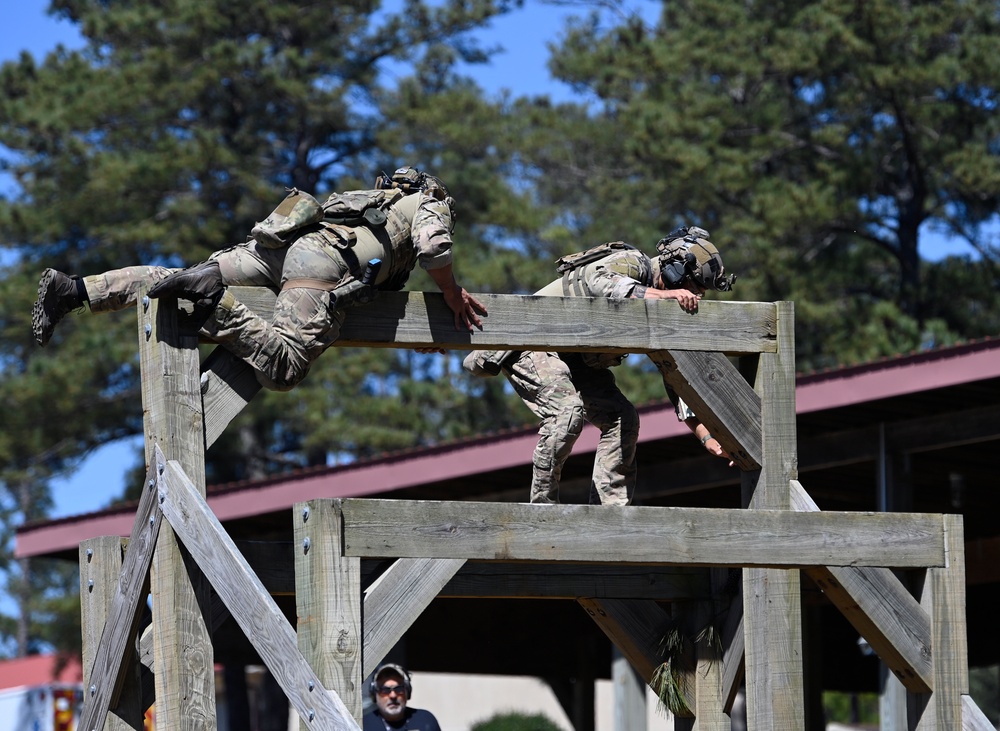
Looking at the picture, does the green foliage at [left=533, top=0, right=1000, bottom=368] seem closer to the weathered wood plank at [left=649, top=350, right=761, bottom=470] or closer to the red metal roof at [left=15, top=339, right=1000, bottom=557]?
the red metal roof at [left=15, top=339, right=1000, bottom=557]

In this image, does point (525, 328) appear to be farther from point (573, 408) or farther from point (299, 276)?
point (573, 408)

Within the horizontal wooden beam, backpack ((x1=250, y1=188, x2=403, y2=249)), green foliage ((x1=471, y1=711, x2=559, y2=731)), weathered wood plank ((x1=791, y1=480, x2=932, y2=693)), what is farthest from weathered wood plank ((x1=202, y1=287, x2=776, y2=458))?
green foliage ((x1=471, y1=711, x2=559, y2=731))

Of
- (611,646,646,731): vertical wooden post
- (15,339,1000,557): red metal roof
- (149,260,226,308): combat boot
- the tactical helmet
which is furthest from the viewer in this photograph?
(611,646,646,731): vertical wooden post

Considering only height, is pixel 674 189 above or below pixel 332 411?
above

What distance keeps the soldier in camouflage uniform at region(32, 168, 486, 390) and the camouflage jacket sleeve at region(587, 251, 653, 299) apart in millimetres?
699

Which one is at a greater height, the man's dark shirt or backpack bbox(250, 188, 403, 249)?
backpack bbox(250, 188, 403, 249)

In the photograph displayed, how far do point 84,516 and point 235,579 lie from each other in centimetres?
948

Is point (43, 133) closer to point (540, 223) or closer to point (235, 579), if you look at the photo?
point (540, 223)

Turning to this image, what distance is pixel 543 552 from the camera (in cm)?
521

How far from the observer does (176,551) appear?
575cm

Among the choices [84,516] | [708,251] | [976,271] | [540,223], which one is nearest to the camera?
[708,251]

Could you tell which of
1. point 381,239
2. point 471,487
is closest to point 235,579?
point 381,239

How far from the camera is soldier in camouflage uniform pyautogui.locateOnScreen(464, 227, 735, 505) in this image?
22.0ft

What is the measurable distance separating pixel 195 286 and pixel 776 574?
8.19 ft
